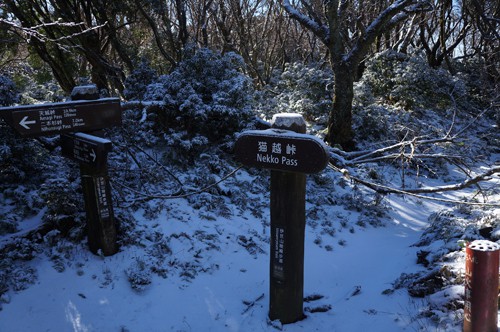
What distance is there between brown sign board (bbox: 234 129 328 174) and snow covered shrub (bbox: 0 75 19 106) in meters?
4.10

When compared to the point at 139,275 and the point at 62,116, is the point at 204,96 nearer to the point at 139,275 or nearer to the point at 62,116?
the point at 62,116

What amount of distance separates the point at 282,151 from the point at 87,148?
7.96ft

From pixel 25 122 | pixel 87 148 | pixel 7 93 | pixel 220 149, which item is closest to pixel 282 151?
pixel 87 148

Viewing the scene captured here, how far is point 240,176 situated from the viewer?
8.72 metres

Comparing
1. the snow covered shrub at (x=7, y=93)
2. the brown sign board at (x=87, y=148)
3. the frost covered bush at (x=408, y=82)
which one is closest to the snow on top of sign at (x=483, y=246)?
the brown sign board at (x=87, y=148)

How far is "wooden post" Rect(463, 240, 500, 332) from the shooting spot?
3.43 m

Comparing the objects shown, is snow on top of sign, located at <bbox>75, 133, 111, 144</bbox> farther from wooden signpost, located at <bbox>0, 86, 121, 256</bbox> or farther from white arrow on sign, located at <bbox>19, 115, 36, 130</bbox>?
→ white arrow on sign, located at <bbox>19, 115, 36, 130</bbox>

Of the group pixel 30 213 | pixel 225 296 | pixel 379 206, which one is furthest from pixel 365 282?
pixel 30 213

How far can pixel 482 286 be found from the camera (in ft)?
11.4

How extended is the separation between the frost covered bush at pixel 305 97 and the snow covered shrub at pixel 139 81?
13.5 ft

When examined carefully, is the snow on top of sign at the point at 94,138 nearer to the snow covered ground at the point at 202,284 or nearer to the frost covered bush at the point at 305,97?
the snow covered ground at the point at 202,284

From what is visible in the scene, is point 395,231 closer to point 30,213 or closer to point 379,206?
point 379,206

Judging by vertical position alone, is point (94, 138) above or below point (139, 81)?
below

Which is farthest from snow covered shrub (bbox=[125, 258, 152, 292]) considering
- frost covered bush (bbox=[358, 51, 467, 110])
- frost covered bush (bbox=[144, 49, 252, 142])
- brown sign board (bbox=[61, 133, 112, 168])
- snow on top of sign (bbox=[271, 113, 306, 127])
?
frost covered bush (bbox=[358, 51, 467, 110])
